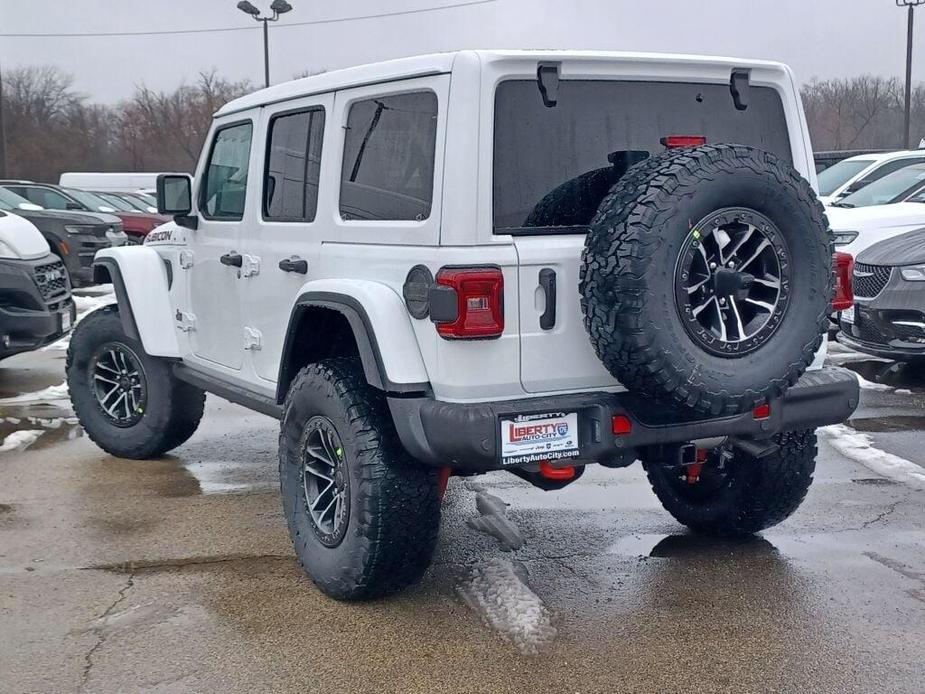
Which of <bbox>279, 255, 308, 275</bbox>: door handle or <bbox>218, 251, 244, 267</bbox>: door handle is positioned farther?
<bbox>218, 251, 244, 267</bbox>: door handle

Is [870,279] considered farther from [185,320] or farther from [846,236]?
[185,320]

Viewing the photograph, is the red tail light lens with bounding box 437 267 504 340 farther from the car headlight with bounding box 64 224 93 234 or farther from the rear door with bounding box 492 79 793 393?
the car headlight with bounding box 64 224 93 234

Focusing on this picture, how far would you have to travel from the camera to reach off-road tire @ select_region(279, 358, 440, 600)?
3607 millimetres

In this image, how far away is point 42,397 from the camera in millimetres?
7910

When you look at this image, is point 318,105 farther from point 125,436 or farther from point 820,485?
point 820,485

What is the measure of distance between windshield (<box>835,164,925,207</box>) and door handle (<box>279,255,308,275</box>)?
312 inches

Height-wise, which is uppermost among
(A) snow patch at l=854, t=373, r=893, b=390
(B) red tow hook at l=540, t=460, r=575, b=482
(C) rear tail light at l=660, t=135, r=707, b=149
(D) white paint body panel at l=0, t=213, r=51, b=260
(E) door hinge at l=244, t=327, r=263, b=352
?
(C) rear tail light at l=660, t=135, r=707, b=149

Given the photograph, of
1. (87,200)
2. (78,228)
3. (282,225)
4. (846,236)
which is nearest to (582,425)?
(282,225)

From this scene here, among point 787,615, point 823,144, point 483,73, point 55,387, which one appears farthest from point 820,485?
point 823,144

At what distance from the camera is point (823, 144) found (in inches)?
1741

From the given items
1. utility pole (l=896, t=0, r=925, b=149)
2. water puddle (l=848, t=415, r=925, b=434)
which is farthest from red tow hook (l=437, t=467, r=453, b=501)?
utility pole (l=896, t=0, r=925, b=149)

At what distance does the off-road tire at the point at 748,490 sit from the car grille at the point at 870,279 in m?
3.93

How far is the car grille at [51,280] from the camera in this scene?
7.84 metres

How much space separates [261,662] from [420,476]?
0.84 meters
